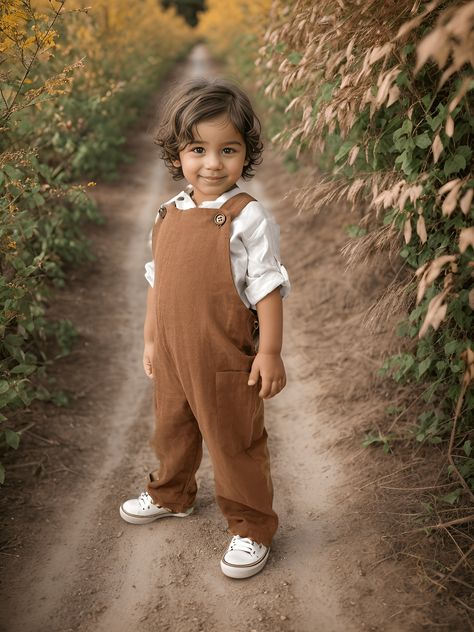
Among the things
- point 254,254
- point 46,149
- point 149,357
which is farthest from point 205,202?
point 46,149

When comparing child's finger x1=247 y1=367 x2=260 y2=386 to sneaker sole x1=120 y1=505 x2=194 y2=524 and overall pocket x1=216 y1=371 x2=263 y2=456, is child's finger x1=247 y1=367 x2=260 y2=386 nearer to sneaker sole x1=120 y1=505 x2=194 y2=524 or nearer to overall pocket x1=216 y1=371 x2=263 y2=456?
overall pocket x1=216 y1=371 x2=263 y2=456

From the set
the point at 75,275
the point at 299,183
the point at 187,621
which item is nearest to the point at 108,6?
the point at 299,183

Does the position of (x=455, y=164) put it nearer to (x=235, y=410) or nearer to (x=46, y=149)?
(x=235, y=410)

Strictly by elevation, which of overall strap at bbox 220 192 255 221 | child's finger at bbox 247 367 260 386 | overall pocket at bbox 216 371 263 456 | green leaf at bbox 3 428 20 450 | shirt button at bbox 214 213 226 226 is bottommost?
green leaf at bbox 3 428 20 450

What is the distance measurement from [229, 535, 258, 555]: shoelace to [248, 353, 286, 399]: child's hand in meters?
0.64

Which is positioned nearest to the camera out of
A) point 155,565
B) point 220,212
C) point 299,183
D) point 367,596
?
point 220,212

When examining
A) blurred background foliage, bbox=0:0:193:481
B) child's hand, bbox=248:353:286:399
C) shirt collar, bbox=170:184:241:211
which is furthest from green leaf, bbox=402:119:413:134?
blurred background foliage, bbox=0:0:193:481

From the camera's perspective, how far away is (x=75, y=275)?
16.2 ft

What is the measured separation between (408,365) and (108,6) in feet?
28.0

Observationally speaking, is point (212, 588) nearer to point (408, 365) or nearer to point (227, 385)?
point (227, 385)

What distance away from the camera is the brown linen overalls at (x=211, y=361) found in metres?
1.92

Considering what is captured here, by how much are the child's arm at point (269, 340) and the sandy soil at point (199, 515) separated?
81 centimetres

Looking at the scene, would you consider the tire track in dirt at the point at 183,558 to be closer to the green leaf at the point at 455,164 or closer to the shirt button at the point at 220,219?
the shirt button at the point at 220,219

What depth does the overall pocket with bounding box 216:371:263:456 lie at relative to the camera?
200 cm
